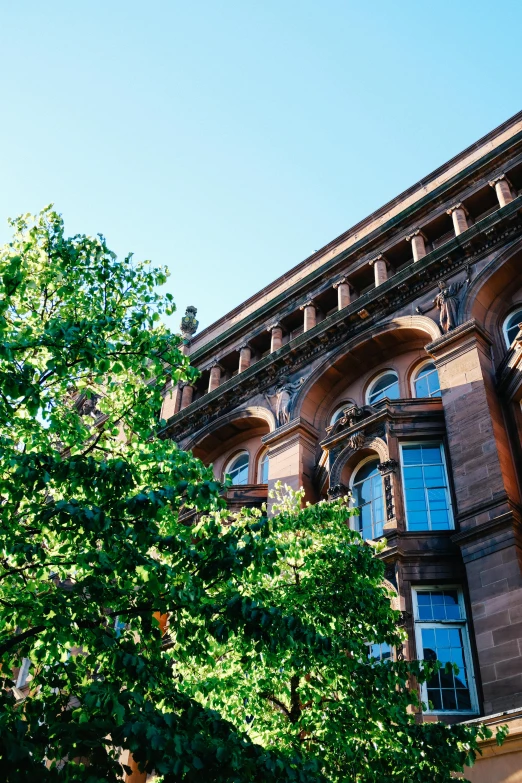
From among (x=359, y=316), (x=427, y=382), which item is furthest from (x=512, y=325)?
(x=359, y=316)

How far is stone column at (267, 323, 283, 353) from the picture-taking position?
101ft

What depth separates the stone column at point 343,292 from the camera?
28.9 m

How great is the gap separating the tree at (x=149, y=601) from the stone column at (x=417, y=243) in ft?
43.4

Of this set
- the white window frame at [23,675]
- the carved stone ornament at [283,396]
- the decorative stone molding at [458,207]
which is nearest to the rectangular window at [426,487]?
the carved stone ornament at [283,396]

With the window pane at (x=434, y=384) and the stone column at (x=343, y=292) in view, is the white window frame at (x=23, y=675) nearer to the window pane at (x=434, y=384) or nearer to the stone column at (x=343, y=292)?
the stone column at (x=343, y=292)

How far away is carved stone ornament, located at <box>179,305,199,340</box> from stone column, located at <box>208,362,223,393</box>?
184 inches

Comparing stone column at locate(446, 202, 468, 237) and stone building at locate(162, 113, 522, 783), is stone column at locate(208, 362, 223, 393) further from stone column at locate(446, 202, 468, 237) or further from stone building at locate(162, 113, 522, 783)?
stone column at locate(446, 202, 468, 237)

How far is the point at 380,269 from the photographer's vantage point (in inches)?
1116

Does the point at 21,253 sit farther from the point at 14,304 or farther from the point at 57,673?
the point at 57,673

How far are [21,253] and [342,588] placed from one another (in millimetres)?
9064

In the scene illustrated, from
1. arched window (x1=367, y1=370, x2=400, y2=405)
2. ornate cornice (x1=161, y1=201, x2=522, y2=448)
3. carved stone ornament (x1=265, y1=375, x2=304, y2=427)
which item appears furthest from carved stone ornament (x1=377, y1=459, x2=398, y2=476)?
carved stone ornament (x1=265, y1=375, x2=304, y2=427)

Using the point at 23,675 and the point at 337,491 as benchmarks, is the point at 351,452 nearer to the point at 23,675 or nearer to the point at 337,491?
the point at 337,491

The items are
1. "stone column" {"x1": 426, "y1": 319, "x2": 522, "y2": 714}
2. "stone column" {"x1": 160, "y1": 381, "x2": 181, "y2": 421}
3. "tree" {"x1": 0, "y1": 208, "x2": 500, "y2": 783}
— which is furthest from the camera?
"stone column" {"x1": 160, "y1": 381, "x2": 181, "y2": 421}

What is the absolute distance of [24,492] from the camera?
10.7 meters
